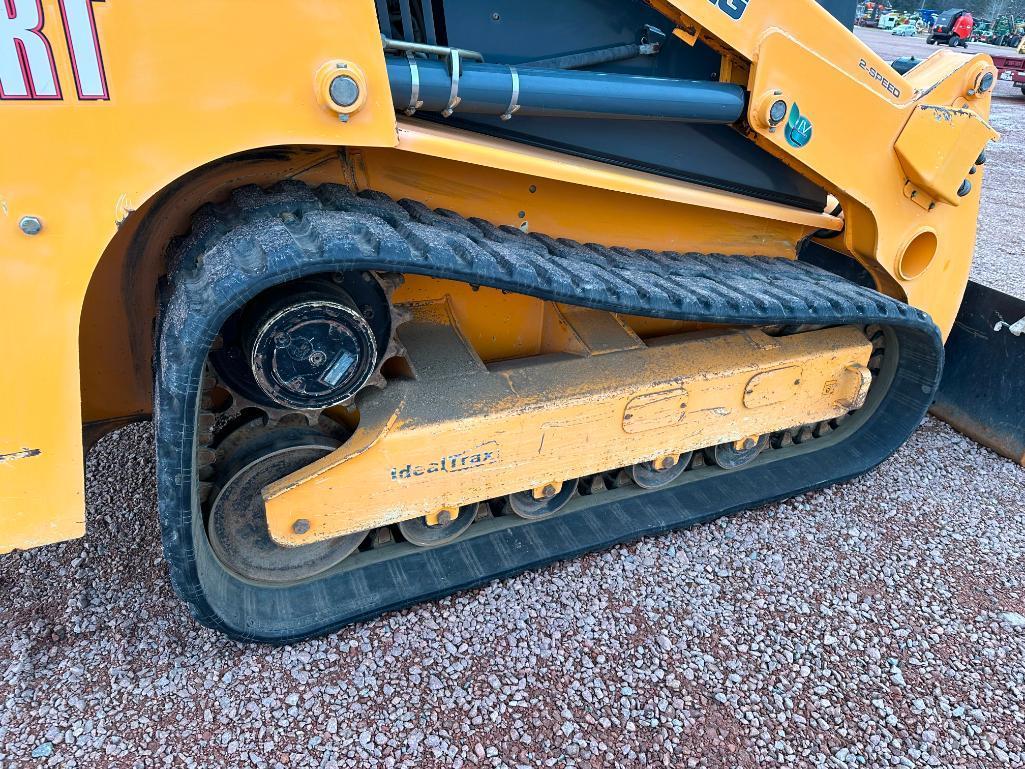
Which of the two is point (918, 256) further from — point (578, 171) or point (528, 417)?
point (528, 417)

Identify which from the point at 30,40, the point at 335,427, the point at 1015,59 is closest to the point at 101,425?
the point at 335,427

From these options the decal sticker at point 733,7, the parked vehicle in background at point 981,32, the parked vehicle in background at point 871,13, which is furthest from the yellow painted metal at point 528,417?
the parked vehicle in background at point 871,13

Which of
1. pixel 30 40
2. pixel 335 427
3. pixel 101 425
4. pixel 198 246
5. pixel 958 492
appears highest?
pixel 30 40

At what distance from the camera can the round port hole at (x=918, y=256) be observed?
2.41m

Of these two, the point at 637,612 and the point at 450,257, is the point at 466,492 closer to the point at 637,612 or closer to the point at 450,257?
the point at 637,612

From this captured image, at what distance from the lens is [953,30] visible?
83.7 feet

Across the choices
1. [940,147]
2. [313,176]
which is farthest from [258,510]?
[940,147]

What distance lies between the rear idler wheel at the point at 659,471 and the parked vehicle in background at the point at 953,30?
2917 cm

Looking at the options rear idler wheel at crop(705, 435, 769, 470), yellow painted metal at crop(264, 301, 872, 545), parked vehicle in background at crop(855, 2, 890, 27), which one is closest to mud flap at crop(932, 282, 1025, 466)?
yellow painted metal at crop(264, 301, 872, 545)

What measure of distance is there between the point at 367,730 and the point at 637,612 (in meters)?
0.80

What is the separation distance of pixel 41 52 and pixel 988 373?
3.30 metres

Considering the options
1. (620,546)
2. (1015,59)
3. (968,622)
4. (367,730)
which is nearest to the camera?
(367,730)

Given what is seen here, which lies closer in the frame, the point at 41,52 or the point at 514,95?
the point at 41,52

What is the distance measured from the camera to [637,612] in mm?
2035
